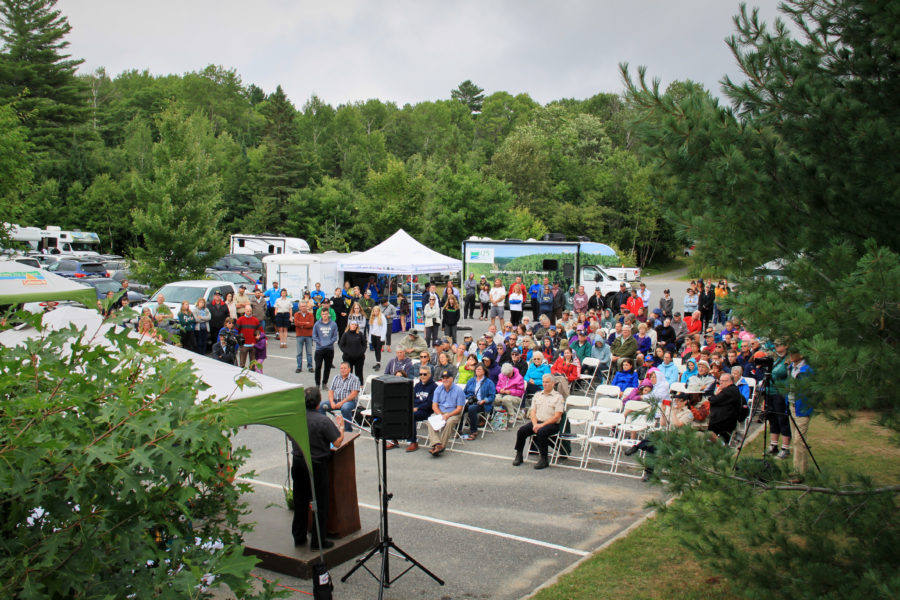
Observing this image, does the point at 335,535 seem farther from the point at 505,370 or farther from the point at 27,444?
the point at 505,370

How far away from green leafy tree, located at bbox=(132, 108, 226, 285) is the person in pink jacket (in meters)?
14.5

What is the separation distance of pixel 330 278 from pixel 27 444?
21335 mm

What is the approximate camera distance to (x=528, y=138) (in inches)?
2334

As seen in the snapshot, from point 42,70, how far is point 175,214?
39547 millimetres

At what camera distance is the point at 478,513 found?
27.2ft

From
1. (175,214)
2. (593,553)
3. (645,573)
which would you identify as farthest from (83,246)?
(645,573)

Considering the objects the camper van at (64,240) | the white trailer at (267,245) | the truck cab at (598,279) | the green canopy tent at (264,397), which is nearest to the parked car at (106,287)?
Answer: the white trailer at (267,245)

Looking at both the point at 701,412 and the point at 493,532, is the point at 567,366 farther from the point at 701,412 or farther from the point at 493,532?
the point at 493,532

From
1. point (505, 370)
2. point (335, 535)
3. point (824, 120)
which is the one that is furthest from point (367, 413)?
point (824, 120)

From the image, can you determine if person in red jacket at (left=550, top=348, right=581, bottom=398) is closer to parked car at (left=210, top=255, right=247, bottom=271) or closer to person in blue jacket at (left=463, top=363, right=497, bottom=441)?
person in blue jacket at (left=463, top=363, right=497, bottom=441)

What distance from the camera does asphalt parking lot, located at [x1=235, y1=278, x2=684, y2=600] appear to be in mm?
6656

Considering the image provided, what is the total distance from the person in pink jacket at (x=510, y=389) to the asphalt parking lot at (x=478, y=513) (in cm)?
80

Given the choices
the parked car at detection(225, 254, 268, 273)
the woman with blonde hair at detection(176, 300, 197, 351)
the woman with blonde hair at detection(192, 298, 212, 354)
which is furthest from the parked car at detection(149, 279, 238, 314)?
the parked car at detection(225, 254, 268, 273)

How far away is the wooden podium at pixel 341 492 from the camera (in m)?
7.22
